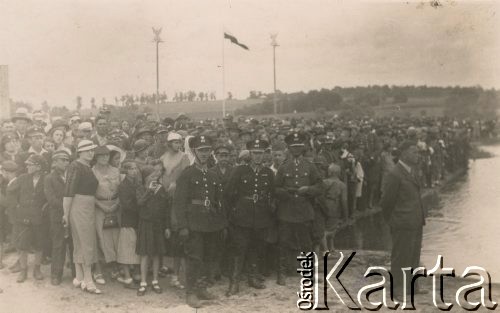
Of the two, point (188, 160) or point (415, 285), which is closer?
point (415, 285)

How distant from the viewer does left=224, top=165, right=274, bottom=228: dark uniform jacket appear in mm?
4766

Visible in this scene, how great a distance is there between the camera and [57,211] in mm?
4730

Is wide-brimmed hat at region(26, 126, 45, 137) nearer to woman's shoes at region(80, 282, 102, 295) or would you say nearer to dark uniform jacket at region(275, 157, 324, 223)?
woman's shoes at region(80, 282, 102, 295)

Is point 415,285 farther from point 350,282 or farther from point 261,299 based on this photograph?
point 261,299

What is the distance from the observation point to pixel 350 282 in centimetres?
493

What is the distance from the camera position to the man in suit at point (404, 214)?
4.60m

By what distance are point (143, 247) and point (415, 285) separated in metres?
2.54

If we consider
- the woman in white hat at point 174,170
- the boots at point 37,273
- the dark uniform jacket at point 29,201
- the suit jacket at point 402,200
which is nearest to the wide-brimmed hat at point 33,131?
the dark uniform jacket at point 29,201

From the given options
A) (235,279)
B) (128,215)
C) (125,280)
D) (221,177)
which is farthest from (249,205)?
(125,280)

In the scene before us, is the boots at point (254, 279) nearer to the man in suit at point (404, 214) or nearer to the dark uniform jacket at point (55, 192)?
the man in suit at point (404, 214)

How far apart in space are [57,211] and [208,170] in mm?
1490

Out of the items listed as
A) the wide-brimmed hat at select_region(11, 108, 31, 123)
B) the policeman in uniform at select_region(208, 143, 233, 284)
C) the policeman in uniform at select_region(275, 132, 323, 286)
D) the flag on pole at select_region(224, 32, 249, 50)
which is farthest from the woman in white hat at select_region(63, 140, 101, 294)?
the flag on pole at select_region(224, 32, 249, 50)

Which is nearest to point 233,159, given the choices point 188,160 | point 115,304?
point 188,160

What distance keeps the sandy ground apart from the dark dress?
0.40 meters
